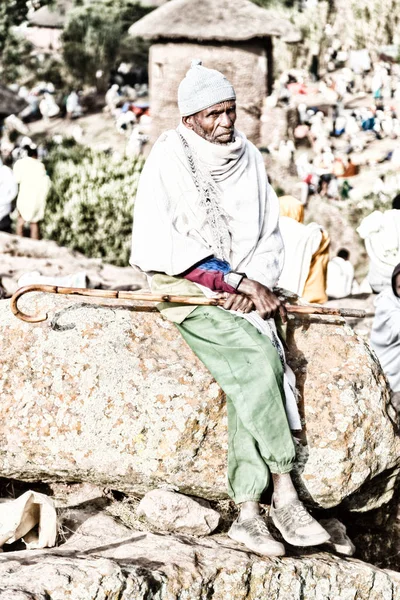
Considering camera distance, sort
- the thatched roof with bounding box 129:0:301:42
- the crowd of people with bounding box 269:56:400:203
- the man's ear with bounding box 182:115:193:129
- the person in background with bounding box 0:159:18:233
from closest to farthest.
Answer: the man's ear with bounding box 182:115:193:129, the person in background with bounding box 0:159:18:233, the thatched roof with bounding box 129:0:301:42, the crowd of people with bounding box 269:56:400:203

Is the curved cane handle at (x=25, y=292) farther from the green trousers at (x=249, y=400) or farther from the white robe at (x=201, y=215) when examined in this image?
the green trousers at (x=249, y=400)

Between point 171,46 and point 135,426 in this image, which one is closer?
point 135,426

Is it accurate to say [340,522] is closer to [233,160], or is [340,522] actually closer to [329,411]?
[329,411]

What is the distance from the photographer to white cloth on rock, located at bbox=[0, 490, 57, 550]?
429 centimetres

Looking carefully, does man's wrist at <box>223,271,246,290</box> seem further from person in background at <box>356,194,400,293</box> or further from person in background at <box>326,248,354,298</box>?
person in background at <box>326,248,354,298</box>

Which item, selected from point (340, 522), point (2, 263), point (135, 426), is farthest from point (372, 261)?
point (2, 263)

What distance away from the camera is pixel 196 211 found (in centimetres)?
457

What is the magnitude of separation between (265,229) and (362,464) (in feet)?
4.00

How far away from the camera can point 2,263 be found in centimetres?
1115

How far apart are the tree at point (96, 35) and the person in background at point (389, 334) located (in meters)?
27.2

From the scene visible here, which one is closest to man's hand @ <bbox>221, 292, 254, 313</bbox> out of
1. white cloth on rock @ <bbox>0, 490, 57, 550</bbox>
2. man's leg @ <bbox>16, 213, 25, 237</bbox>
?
white cloth on rock @ <bbox>0, 490, 57, 550</bbox>

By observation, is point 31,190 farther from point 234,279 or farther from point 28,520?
point 28,520

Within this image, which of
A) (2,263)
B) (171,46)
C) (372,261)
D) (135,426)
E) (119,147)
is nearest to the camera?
(135,426)

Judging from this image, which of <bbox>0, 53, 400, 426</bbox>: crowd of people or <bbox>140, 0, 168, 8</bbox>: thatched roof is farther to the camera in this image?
<bbox>140, 0, 168, 8</bbox>: thatched roof
